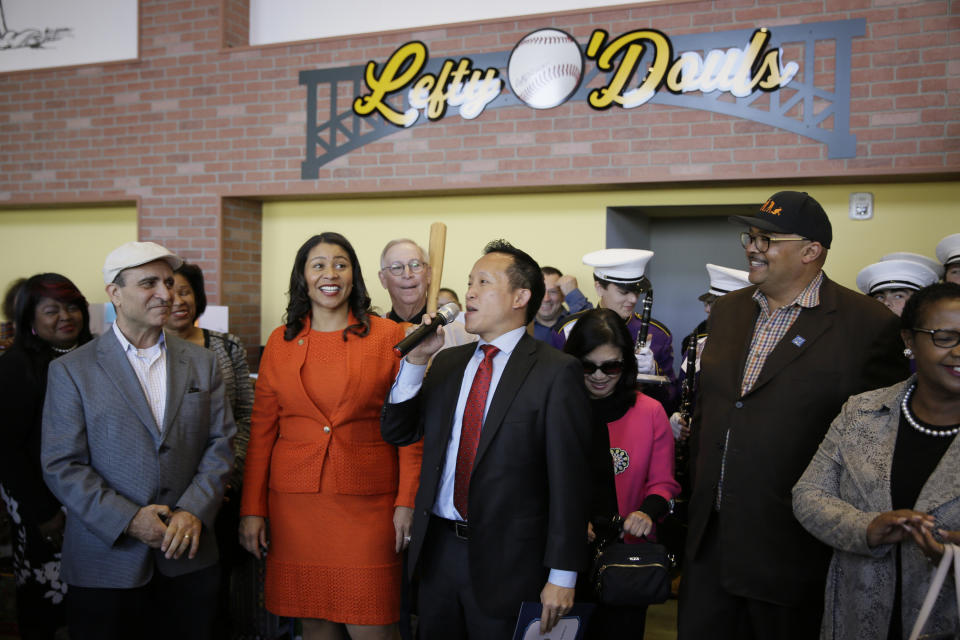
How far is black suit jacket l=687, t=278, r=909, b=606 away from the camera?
7.42 ft

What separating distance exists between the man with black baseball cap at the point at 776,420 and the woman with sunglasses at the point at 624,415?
0.31 meters

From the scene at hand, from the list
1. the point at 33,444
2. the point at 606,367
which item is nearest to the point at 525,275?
the point at 606,367

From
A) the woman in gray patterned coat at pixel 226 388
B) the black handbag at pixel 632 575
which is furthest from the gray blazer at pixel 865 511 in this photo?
the woman in gray patterned coat at pixel 226 388

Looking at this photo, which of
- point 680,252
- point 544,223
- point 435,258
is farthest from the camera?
point 680,252

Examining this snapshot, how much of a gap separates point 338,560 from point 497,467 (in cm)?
77

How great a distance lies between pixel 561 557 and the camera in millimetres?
2084

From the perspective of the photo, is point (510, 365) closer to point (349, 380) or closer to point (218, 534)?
point (349, 380)

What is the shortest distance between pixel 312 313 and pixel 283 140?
3947 millimetres

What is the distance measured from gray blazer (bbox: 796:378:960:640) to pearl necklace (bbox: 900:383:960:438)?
0.01 meters

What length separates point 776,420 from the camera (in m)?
2.29

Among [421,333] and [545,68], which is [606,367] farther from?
[545,68]

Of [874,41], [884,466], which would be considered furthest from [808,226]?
[874,41]

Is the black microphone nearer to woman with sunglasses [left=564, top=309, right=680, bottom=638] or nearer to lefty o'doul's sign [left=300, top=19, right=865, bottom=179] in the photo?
woman with sunglasses [left=564, top=309, right=680, bottom=638]

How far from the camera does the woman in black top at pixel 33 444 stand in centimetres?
→ 292
